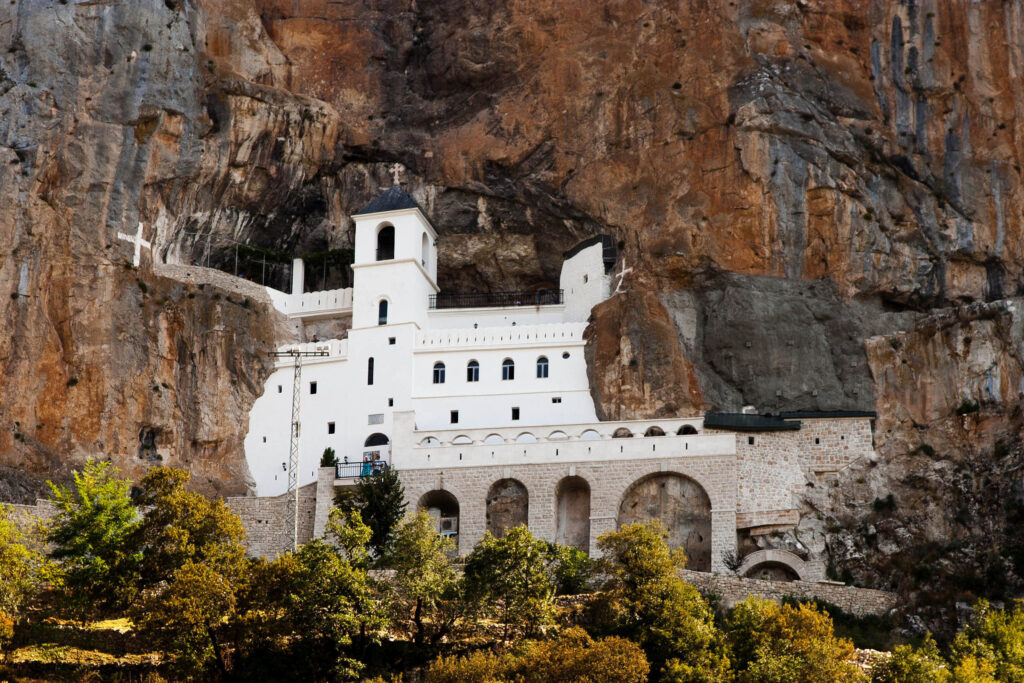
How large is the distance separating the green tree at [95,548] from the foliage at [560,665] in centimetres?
1003

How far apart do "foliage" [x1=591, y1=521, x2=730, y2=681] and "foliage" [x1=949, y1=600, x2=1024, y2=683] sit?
268 inches

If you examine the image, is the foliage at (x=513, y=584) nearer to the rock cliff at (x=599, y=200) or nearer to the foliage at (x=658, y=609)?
the foliage at (x=658, y=609)

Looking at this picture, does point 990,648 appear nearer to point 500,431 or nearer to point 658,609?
point 658,609

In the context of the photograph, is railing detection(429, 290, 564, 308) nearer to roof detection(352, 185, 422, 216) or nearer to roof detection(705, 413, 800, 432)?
roof detection(352, 185, 422, 216)

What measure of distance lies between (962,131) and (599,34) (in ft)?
54.2

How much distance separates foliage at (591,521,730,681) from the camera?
43.9 metres

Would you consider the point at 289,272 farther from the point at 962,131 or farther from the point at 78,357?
the point at 962,131

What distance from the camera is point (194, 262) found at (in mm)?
68312

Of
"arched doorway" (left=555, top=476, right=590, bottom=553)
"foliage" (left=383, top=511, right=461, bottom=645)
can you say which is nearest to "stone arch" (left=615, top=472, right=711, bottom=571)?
"arched doorway" (left=555, top=476, right=590, bottom=553)

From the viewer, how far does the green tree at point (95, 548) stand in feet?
148

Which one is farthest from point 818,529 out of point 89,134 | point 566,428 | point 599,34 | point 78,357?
point 89,134

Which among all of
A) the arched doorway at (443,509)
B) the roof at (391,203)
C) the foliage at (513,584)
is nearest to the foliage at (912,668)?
the foliage at (513,584)

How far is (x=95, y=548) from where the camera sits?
4584cm

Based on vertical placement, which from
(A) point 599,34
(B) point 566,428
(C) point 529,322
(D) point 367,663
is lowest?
(D) point 367,663
